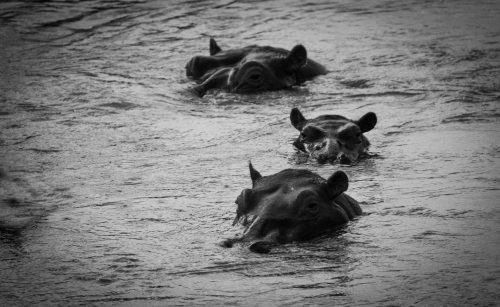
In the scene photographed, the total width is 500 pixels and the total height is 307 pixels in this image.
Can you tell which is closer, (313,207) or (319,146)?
(313,207)

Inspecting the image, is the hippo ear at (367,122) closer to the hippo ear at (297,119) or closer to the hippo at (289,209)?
the hippo ear at (297,119)

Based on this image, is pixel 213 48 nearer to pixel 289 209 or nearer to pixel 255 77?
pixel 255 77

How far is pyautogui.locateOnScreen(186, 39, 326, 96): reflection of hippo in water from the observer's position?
623 inches

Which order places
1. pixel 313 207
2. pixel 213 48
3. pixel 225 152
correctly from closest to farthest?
pixel 313 207 < pixel 225 152 < pixel 213 48

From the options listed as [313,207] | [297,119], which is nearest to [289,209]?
[313,207]

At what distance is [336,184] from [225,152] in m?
3.83

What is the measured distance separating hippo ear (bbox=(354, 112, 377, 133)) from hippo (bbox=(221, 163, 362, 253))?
11.0ft

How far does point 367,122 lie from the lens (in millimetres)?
12680

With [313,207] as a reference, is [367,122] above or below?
below

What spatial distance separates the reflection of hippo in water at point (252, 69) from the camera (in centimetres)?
1584

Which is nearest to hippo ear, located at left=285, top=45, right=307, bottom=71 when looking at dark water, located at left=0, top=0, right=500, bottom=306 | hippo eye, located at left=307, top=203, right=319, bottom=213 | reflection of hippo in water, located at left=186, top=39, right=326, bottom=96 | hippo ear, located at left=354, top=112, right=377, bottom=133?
reflection of hippo in water, located at left=186, top=39, right=326, bottom=96

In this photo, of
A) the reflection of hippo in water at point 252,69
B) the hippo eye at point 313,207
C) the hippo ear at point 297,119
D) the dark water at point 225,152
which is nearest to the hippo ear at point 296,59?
the reflection of hippo in water at point 252,69

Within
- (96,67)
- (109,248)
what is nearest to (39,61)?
(96,67)

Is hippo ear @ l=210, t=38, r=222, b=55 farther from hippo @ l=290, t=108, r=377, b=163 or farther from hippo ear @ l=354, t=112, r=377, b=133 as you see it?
hippo ear @ l=354, t=112, r=377, b=133
